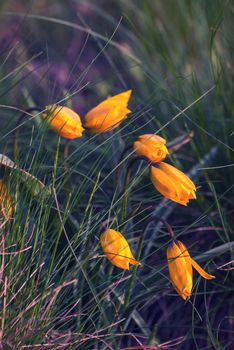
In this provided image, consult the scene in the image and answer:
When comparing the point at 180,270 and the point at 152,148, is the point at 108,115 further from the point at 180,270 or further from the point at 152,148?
the point at 180,270

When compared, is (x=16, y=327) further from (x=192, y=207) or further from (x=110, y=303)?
(x=192, y=207)

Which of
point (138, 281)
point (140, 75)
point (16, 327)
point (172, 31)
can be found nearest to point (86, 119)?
point (138, 281)

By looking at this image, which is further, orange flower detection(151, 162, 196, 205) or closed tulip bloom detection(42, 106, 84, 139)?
closed tulip bloom detection(42, 106, 84, 139)

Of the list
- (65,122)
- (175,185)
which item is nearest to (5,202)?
(65,122)

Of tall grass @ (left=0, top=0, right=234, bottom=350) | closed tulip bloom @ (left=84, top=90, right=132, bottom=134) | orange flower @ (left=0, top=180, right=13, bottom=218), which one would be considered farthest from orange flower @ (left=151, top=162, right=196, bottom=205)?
orange flower @ (left=0, top=180, right=13, bottom=218)

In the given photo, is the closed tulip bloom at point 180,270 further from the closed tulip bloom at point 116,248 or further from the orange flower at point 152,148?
the orange flower at point 152,148

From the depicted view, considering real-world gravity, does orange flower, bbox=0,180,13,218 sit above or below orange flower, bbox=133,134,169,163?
above

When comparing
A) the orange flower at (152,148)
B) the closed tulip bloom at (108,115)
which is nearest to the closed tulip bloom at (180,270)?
the orange flower at (152,148)

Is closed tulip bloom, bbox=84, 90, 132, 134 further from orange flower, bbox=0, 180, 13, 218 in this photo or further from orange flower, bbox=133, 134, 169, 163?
orange flower, bbox=0, 180, 13, 218
